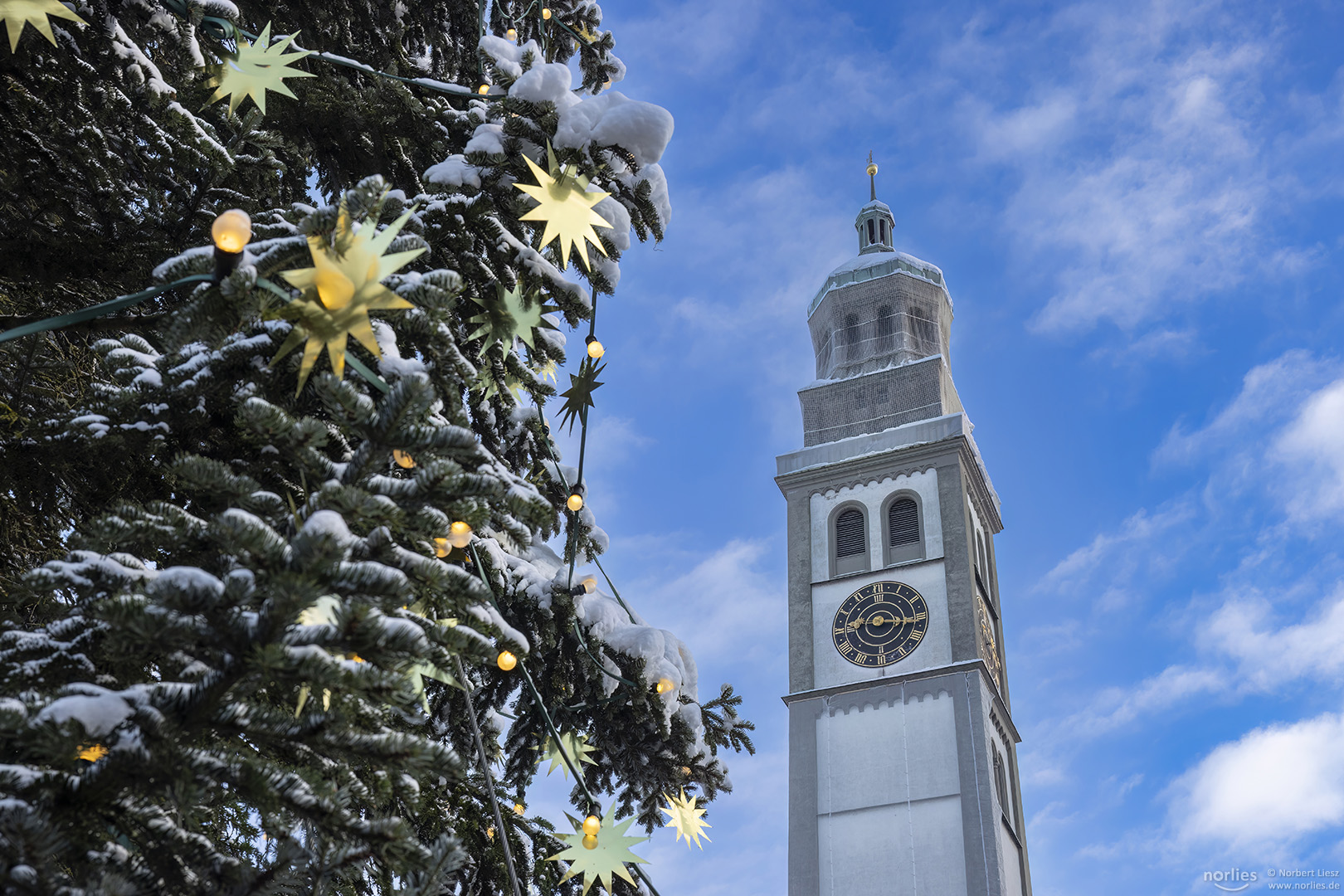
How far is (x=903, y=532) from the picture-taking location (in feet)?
79.0

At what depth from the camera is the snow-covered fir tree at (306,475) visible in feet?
4.17

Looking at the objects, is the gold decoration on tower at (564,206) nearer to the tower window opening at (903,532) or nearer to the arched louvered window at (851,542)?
the tower window opening at (903,532)

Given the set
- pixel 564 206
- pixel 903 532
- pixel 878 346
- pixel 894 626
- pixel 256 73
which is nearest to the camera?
pixel 564 206

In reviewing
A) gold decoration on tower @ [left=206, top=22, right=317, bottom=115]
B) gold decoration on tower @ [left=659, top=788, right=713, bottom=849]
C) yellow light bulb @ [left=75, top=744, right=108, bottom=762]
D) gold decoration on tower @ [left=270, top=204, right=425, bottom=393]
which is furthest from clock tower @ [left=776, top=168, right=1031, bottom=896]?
yellow light bulb @ [left=75, top=744, right=108, bottom=762]

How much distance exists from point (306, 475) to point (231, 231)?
0.31 metres

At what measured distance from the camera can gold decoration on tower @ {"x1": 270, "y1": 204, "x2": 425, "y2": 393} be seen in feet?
5.19

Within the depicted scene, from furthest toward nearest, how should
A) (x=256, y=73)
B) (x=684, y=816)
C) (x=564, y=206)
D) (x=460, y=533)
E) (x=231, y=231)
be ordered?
(x=684, y=816), (x=256, y=73), (x=564, y=206), (x=460, y=533), (x=231, y=231)

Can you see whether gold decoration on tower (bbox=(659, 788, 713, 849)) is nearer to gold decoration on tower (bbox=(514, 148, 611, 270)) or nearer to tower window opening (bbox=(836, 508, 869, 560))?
gold decoration on tower (bbox=(514, 148, 611, 270))

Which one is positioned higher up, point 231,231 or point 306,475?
point 231,231

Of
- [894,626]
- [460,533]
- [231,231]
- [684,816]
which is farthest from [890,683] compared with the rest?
[231,231]

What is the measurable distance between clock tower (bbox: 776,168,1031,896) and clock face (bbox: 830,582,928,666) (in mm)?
32

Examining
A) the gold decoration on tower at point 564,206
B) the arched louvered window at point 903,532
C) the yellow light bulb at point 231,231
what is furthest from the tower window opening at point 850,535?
the yellow light bulb at point 231,231

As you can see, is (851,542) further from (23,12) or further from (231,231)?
(231,231)

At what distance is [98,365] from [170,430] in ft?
5.25
